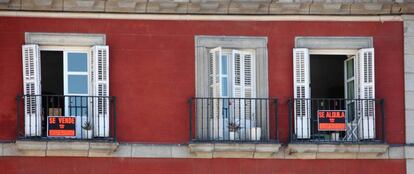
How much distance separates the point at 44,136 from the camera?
1108 inches


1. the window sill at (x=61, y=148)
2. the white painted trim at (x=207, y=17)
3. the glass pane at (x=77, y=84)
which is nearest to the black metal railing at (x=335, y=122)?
the white painted trim at (x=207, y=17)

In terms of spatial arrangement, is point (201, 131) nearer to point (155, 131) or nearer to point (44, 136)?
point (155, 131)

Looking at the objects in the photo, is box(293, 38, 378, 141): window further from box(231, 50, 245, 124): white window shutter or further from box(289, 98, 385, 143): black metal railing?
box(231, 50, 245, 124): white window shutter

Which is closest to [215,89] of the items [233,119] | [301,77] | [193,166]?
[233,119]

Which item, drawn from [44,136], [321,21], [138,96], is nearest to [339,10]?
[321,21]

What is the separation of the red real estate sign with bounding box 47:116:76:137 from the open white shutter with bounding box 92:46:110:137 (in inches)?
17.6

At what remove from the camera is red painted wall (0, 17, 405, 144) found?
92.5 ft

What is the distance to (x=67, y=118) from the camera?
28.1 metres

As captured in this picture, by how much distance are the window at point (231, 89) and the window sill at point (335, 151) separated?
0.68 meters

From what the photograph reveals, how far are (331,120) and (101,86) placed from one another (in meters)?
4.56

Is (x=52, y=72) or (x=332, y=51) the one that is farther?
(x=332, y=51)

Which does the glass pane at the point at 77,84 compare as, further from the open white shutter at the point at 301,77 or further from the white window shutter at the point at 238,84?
the open white shutter at the point at 301,77

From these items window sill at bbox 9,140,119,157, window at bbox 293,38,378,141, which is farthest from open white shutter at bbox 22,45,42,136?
window at bbox 293,38,378,141

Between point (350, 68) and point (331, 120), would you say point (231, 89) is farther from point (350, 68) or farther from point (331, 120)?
point (350, 68)
